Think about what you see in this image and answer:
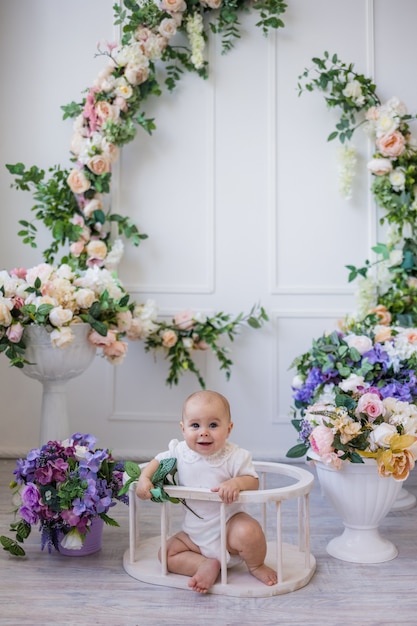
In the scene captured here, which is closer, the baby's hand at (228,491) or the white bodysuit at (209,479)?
the baby's hand at (228,491)

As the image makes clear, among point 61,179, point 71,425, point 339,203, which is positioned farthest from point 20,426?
point 339,203

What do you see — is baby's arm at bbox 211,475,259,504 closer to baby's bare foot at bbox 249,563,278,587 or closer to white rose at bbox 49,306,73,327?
baby's bare foot at bbox 249,563,278,587

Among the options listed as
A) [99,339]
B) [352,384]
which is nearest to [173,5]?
[99,339]

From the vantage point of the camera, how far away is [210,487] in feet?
7.15

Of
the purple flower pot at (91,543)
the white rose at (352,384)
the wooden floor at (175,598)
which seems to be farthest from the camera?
the white rose at (352,384)

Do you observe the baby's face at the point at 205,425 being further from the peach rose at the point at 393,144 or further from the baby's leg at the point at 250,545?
the peach rose at the point at 393,144

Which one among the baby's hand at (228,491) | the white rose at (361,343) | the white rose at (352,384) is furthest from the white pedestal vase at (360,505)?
the white rose at (361,343)

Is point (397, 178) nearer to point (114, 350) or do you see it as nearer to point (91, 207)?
point (91, 207)

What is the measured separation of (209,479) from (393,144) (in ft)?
Result: 7.06

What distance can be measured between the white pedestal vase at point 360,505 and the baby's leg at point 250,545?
38 centimetres

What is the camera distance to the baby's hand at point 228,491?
2049 mm

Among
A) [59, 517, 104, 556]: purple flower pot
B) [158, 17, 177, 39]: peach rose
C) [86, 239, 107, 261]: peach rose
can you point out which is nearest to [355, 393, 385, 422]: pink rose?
[59, 517, 104, 556]: purple flower pot

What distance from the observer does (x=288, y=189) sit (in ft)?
12.5

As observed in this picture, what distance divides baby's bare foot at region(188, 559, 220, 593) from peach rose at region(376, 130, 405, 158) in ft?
7.56
